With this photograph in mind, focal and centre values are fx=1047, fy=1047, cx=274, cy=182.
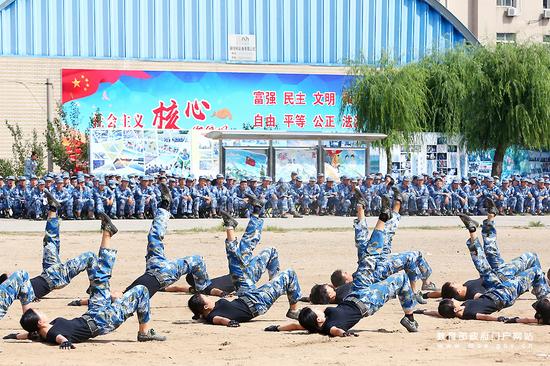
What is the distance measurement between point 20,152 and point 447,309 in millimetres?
26884

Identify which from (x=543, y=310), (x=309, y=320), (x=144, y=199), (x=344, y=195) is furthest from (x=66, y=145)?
(x=543, y=310)

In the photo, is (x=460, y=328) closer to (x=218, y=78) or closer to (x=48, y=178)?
(x=48, y=178)

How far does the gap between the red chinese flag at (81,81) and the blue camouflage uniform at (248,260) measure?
90.8 ft

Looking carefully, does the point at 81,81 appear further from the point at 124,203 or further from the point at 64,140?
the point at 124,203

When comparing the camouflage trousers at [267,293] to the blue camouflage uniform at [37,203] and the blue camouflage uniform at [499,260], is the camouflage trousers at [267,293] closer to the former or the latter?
the blue camouflage uniform at [499,260]

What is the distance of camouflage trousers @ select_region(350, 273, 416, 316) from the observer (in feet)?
39.5

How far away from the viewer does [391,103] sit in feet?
122

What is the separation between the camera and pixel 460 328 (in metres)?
12.8

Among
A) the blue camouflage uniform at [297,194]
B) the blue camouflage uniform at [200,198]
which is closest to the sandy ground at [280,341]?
the blue camouflage uniform at [200,198]

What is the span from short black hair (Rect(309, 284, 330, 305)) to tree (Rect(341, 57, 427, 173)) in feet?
74.2

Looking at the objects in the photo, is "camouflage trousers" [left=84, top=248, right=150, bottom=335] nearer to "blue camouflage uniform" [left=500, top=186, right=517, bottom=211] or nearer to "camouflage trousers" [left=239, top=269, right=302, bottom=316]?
"camouflage trousers" [left=239, top=269, right=302, bottom=316]

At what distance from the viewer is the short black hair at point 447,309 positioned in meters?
13.6

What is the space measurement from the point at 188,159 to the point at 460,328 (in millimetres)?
21860

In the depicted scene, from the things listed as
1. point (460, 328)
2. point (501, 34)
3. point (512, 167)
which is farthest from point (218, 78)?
point (460, 328)
